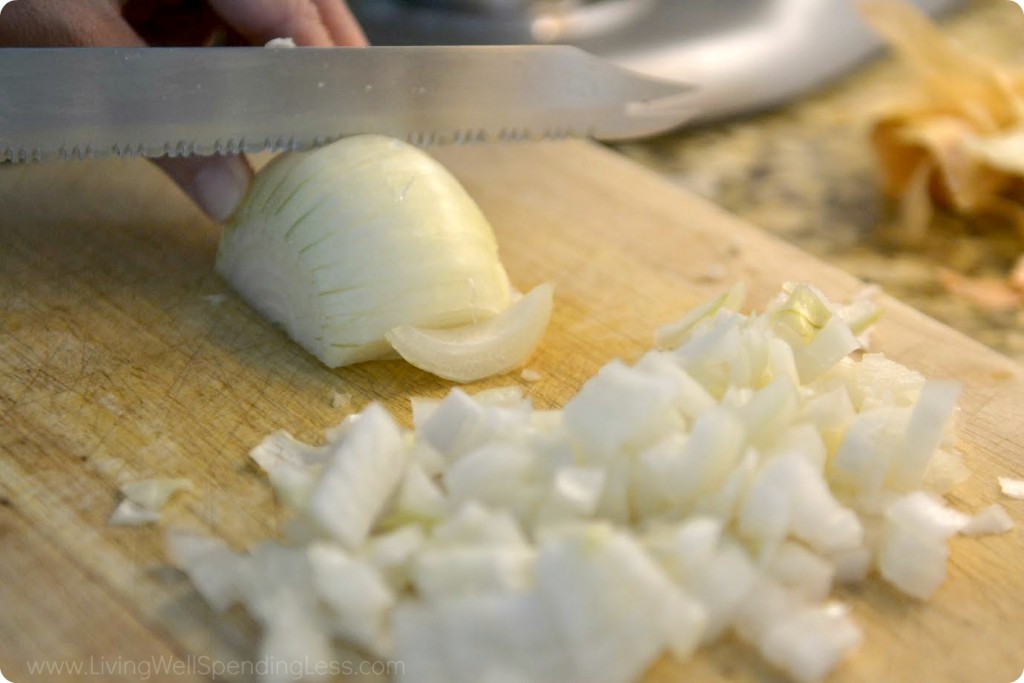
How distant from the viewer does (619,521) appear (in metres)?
1.30

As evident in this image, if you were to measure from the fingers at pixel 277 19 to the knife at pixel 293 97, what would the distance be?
15 centimetres

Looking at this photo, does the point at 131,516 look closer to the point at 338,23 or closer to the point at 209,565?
the point at 209,565

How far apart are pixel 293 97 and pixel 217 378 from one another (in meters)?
0.47

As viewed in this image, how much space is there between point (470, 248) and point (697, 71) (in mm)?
1103

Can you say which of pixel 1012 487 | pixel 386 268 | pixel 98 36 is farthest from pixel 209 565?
pixel 1012 487

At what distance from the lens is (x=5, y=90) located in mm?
1616

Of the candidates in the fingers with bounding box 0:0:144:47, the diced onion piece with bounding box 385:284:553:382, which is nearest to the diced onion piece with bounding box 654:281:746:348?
the diced onion piece with bounding box 385:284:553:382

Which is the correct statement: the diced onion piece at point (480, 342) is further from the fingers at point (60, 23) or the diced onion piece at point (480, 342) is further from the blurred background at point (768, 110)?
the blurred background at point (768, 110)

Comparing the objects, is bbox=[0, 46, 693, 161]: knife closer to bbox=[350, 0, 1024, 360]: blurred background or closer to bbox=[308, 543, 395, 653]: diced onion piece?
bbox=[350, 0, 1024, 360]: blurred background

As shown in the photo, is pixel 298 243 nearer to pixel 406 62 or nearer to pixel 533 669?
pixel 406 62

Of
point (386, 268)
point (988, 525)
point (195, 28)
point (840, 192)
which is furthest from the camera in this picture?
point (840, 192)

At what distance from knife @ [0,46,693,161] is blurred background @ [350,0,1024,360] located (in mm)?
553

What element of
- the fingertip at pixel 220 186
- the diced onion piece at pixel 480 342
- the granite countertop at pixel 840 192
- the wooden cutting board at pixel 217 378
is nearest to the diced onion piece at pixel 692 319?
the wooden cutting board at pixel 217 378

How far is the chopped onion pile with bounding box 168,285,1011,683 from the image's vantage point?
113 centimetres
